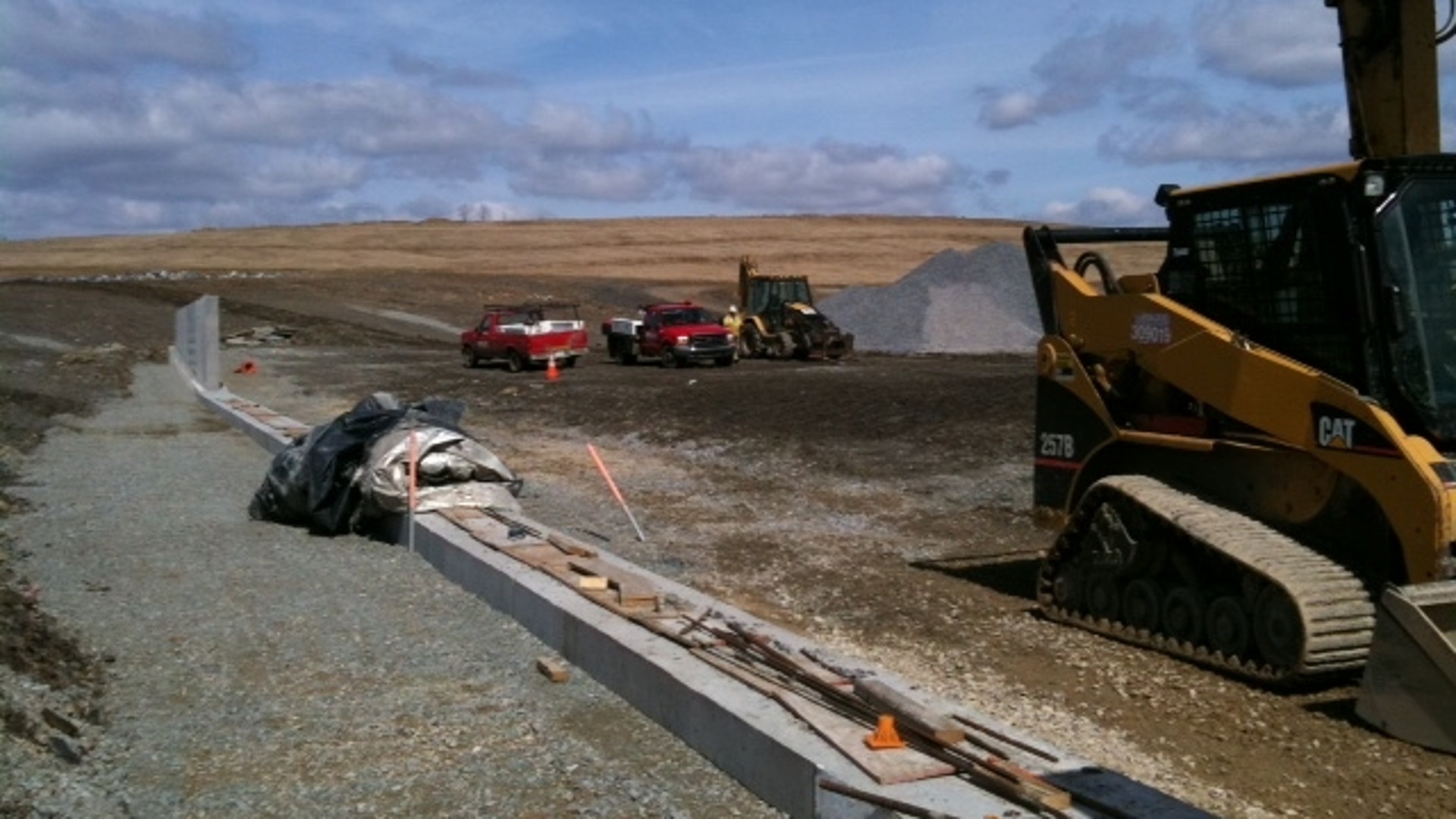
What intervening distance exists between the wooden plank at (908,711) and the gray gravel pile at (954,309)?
34.0m

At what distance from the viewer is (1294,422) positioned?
7.45 metres

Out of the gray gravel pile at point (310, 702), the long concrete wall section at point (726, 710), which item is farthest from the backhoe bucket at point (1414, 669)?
the gray gravel pile at point (310, 702)

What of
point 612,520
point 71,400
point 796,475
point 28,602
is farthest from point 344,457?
point 71,400

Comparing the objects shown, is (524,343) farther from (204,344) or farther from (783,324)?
(204,344)

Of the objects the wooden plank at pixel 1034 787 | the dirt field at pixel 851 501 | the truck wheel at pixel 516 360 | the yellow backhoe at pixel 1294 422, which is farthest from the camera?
the truck wheel at pixel 516 360

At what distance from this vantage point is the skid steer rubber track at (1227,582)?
6.93m

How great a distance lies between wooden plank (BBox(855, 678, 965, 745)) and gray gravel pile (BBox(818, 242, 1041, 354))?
112 ft

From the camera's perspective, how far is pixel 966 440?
1689 cm

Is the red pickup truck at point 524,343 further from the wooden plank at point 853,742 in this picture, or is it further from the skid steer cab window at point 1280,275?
the wooden plank at point 853,742

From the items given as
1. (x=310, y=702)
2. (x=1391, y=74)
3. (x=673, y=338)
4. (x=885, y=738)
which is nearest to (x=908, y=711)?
(x=885, y=738)

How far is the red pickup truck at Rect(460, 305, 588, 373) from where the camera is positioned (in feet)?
115

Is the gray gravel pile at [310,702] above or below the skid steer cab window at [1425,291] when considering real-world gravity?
below

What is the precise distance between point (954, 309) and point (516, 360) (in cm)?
1356

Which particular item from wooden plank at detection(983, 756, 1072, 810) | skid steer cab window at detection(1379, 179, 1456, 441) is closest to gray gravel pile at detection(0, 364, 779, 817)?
wooden plank at detection(983, 756, 1072, 810)
